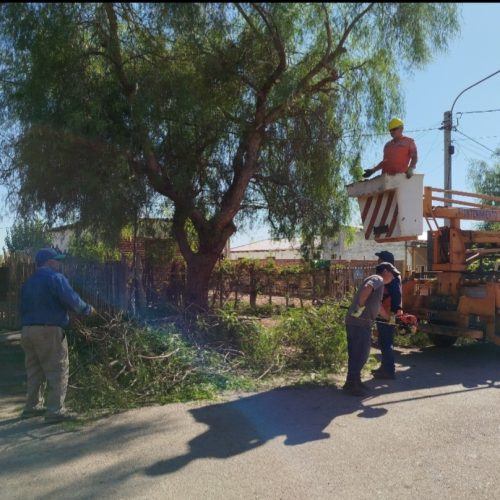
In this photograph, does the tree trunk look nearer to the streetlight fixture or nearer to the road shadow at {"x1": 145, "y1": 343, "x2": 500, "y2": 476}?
the road shadow at {"x1": 145, "y1": 343, "x2": 500, "y2": 476}

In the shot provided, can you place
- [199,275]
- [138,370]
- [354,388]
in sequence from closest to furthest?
[138,370]
[354,388]
[199,275]

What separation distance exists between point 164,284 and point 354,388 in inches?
243

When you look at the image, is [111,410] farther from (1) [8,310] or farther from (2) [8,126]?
(1) [8,310]

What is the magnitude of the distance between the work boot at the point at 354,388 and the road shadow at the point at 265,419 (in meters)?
0.08

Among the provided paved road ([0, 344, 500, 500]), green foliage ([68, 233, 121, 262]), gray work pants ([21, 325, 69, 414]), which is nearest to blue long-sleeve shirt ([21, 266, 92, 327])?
gray work pants ([21, 325, 69, 414])

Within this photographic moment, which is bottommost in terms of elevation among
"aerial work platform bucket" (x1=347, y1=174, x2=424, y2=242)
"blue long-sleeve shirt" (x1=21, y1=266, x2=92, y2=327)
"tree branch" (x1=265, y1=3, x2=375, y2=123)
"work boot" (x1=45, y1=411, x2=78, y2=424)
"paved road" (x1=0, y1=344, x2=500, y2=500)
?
"paved road" (x1=0, y1=344, x2=500, y2=500)

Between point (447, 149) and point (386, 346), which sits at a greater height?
point (447, 149)

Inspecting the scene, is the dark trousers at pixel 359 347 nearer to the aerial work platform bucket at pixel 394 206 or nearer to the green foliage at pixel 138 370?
the green foliage at pixel 138 370

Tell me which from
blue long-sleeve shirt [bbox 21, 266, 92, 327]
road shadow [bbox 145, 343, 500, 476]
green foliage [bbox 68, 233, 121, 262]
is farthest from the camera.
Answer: green foliage [bbox 68, 233, 121, 262]

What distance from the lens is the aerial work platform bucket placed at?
795cm

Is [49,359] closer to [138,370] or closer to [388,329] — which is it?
[138,370]

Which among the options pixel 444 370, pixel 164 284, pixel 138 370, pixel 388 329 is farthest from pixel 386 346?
pixel 164 284

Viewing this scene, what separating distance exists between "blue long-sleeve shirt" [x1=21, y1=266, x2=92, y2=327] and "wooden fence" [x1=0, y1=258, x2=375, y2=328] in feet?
12.5

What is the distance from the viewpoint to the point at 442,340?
1045 centimetres
